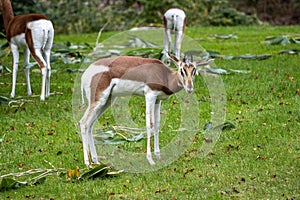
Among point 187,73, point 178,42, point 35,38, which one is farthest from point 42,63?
point 187,73

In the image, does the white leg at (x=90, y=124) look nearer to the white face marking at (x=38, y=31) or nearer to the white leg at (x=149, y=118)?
the white leg at (x=149, y=118)

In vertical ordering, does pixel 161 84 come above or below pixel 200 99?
above

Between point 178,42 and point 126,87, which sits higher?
point 126,87

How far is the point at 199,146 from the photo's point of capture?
7434 mm

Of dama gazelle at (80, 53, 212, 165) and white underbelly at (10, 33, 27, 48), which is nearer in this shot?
dama gazelle at (80, 53, 212, 165)

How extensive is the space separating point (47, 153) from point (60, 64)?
6181mm

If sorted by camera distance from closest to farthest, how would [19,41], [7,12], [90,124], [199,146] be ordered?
[90,124] < [199,146] < [19,41] < [7,12]

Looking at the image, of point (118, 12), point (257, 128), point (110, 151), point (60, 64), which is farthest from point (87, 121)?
point (118, 12)

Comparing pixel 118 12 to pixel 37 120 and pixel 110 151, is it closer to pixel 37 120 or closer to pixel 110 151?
pixel 37 120

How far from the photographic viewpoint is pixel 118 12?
68.6 feet

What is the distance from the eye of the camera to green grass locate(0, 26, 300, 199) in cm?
587

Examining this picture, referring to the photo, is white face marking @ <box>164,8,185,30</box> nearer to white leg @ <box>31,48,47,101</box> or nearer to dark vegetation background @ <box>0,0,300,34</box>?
white leg @ <box>31,48,47,101</box>

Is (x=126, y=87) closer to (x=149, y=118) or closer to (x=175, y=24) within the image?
(x=149, y=118)

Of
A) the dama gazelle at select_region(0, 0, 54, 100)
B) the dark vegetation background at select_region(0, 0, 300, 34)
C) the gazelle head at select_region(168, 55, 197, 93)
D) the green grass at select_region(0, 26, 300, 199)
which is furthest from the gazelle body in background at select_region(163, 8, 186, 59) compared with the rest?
the dark vegetation background at select_region(0, 0, 300, 34)
